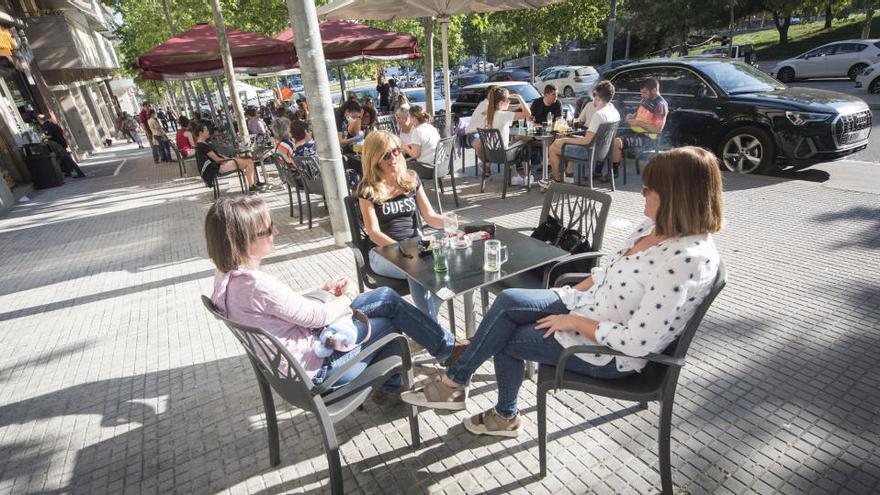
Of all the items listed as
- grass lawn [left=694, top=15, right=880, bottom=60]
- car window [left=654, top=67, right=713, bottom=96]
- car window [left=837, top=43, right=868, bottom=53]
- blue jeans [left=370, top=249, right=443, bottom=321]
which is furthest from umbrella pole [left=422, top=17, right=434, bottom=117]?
grass lawn [left=694, top=15, right=880, bottom=60]

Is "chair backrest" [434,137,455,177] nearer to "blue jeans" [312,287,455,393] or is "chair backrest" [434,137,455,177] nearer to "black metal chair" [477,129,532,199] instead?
"black metal chair" [477,129,532,199]

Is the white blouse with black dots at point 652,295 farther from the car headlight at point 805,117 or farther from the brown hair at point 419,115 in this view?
the car headlight at point 805,117

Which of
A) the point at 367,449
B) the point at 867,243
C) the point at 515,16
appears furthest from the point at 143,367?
the point at 515,16

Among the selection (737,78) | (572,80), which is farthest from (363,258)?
(572,80)

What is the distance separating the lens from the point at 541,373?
85.1 inches

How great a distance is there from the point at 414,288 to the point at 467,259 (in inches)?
24.2

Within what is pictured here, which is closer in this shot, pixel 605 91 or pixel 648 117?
pixel 605 91

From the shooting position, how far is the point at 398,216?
3332 mm

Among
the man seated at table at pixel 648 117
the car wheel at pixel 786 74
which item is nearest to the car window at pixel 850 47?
the car wheel at pixel 786 74

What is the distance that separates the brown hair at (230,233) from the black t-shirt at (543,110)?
7419 millimetres

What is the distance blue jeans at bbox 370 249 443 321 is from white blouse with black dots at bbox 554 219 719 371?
50.8 inches

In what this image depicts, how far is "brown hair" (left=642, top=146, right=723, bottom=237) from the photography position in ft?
5.72

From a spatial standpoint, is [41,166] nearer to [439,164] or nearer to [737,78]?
[439,164]

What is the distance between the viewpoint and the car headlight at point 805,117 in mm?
6039
